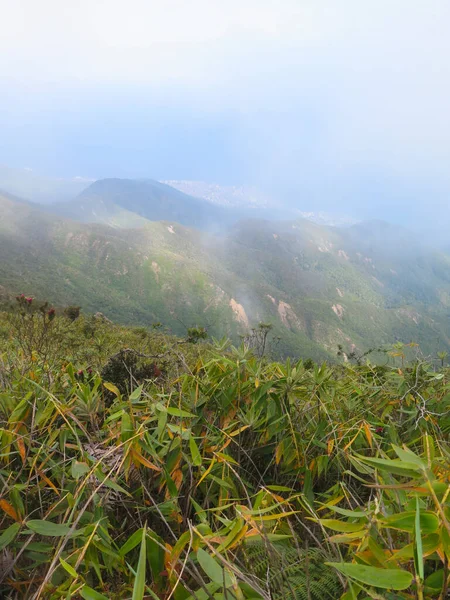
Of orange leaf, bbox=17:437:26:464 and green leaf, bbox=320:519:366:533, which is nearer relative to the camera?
green leaf, bbox=320:519:366:533

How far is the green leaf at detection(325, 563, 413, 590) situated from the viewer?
1.97 ft

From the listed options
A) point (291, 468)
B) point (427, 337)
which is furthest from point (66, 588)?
point (427, 337)

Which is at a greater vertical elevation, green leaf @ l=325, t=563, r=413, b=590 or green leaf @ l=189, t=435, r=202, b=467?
green leaf @ l=325, t=563, r=413, b=590

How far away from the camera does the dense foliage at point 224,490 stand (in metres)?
0.74

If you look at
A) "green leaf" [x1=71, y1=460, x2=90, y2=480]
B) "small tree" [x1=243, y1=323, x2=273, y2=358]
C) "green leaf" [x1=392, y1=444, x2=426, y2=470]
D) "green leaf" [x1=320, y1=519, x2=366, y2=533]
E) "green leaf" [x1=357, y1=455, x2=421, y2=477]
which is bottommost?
"small tree" [x1=243, y1=323, x2=273, y2=358]

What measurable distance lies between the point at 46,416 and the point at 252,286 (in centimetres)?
15674

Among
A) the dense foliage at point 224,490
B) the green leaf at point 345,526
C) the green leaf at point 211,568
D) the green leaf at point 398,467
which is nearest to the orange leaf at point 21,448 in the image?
the dense foliage at point 224,490

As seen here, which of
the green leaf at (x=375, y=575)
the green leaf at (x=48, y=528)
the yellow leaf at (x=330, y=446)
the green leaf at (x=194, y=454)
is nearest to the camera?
the green leaf at (x=375, y=575)

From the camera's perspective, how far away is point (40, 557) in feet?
3.45

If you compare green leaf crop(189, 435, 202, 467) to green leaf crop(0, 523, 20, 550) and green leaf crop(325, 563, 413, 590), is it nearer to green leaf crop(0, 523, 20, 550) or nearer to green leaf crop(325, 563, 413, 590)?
green leaf crop(0, 523, 20, 550)

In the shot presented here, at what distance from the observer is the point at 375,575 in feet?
2.04

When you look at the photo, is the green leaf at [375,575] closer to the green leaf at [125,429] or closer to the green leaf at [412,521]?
the green leaf at [412,521]

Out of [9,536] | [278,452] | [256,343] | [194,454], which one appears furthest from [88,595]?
[256,343]

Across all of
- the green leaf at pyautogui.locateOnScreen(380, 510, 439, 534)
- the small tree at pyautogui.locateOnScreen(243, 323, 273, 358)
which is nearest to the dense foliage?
the green leaf at pyautogui.locateOnScreen(380, 510, 439, 534)
